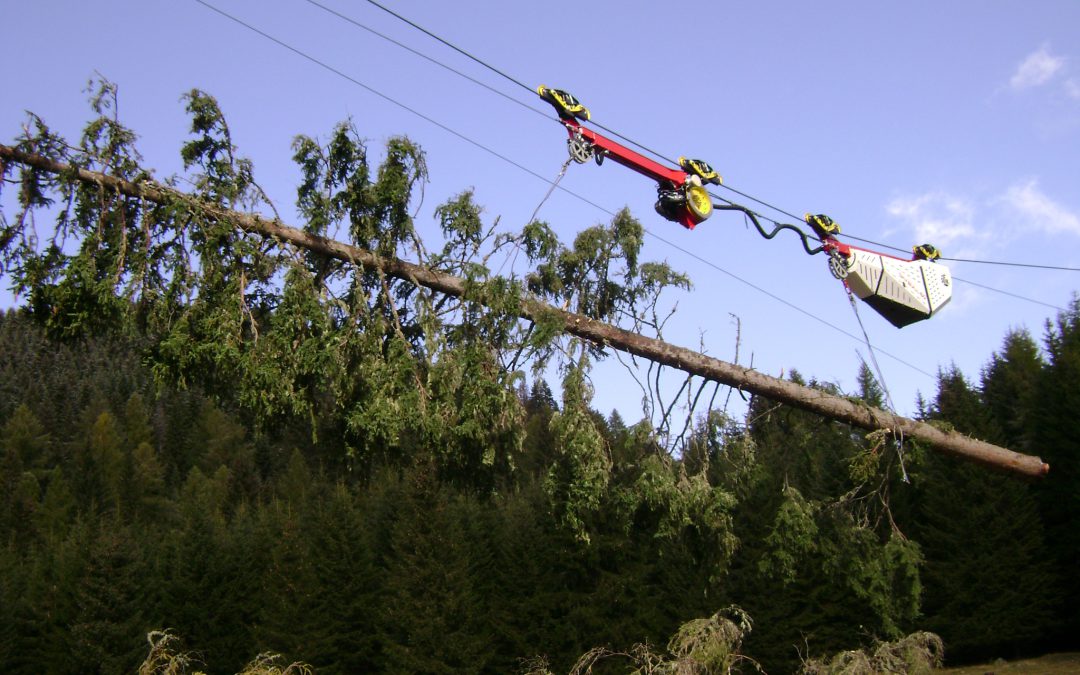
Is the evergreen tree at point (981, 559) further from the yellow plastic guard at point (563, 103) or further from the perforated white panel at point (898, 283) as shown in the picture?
the yellow plastic guard at point (563, 103)

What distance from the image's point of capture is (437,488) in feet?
110

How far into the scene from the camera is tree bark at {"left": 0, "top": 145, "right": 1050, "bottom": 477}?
30.7ft

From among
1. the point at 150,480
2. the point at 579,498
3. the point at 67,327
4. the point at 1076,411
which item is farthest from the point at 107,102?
the point at 150,480

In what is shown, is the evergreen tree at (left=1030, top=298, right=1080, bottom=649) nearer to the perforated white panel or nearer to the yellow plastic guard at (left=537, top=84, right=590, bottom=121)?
the perforated white panel

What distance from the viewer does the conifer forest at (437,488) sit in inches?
352

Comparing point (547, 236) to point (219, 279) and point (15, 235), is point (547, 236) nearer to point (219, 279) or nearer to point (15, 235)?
point (219, 279)

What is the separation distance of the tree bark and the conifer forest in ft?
0.38

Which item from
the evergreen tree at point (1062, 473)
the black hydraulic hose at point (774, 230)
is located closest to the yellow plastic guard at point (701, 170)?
the black hydraulic hose at point (774, 230)

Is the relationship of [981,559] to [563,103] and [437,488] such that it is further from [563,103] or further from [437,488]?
[563,103]

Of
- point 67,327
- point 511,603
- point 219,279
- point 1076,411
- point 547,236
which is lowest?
point 511,603

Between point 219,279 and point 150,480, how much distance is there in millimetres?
66290

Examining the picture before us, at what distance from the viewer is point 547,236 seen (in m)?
10.2

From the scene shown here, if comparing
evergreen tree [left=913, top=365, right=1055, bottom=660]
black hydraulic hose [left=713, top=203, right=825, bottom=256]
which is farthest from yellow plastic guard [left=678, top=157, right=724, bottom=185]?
evergreen tree [left=913, top=365, right=1055, bottom=660]

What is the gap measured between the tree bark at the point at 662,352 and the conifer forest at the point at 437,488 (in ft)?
0.38
